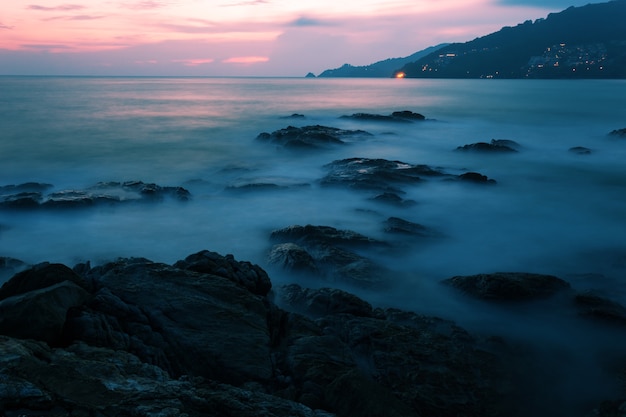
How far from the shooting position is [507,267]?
11062 millimetres

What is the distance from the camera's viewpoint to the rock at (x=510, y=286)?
356 inches

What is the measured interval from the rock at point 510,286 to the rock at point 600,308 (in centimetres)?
54

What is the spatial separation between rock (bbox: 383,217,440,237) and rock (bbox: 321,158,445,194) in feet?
11.9

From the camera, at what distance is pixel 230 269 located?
812 cm

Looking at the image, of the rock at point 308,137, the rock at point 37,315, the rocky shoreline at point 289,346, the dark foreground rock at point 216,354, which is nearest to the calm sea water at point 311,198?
the rock at point 308,137

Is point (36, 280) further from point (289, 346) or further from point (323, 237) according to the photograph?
point (323, 237)

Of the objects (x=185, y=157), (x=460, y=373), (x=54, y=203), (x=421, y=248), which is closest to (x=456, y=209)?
(x=421, y=248)

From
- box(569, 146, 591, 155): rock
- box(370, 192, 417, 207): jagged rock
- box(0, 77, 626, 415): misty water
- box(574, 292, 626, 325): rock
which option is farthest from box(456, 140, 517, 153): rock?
box(574, 292, 626, 325): rock

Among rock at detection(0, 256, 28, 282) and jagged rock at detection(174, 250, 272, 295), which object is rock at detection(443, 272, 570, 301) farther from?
rock at detection(0, 256, 28, 282)

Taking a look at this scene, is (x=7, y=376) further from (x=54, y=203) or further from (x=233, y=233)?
(x=54, y=203)

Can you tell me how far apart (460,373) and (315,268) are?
4.33 m

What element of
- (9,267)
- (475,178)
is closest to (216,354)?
(9,267)

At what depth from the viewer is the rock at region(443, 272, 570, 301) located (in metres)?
9.03

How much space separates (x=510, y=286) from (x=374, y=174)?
988 cm
